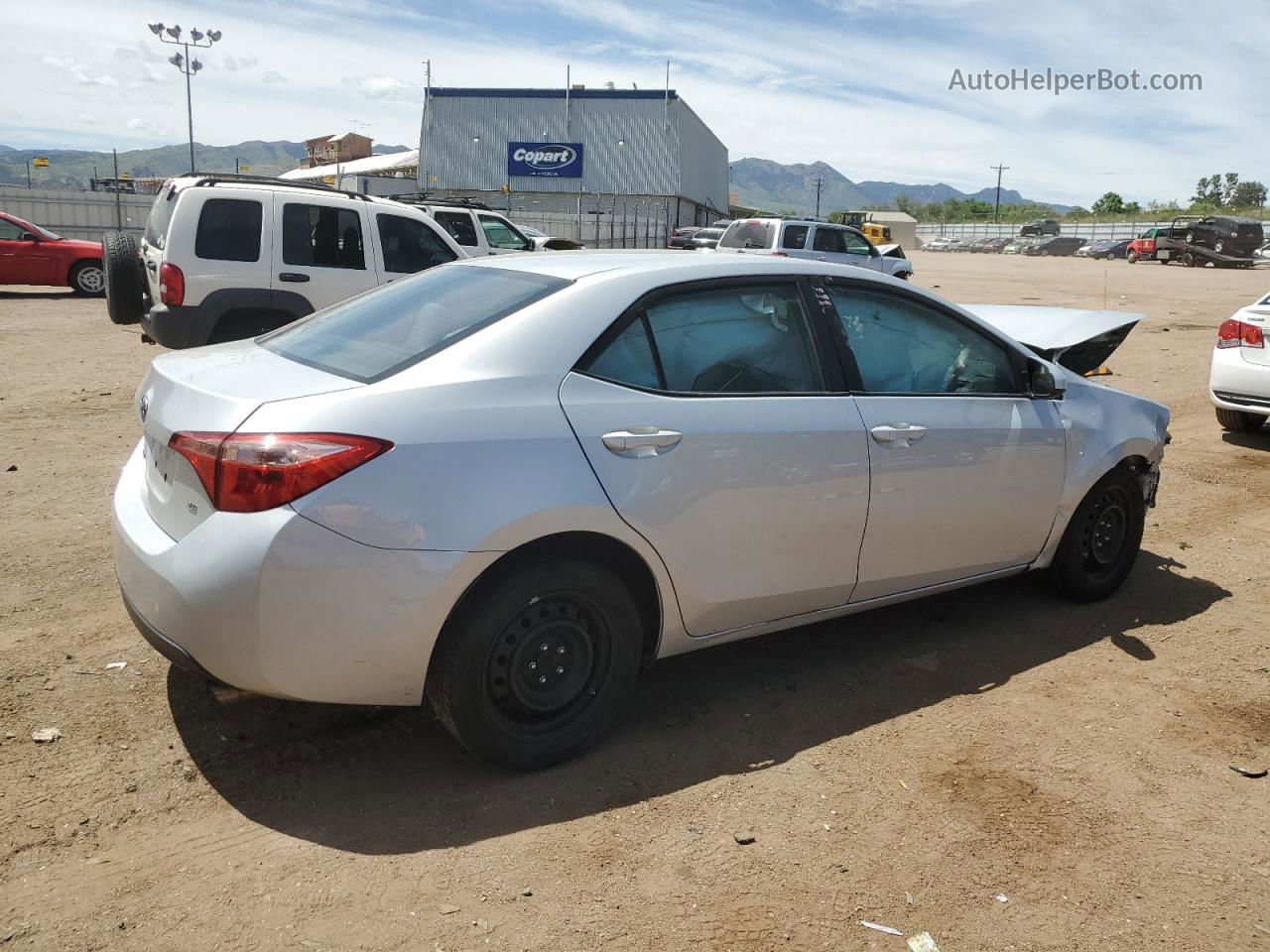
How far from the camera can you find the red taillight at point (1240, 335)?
858 cm

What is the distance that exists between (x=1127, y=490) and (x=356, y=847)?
389 centimetres

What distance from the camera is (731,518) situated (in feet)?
11.6

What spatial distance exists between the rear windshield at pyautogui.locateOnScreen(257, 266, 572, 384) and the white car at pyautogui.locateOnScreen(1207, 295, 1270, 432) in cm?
729

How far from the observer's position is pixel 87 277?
62.8 ft

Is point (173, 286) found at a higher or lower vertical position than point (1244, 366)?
higher

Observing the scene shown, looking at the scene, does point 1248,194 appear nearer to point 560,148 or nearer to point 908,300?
point 560,148

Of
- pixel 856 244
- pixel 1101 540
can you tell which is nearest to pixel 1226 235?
pixel 856 244

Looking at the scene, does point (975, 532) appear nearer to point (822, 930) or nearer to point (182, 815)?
point (822, 930)

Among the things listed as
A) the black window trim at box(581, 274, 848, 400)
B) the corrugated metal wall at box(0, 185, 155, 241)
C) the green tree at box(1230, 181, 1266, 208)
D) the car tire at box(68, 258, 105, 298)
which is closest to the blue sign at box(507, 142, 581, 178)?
the corrugated metal wall at box(0, 185, 155, 241)

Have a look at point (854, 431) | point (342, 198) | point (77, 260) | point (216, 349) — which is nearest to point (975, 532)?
point (854, 431)

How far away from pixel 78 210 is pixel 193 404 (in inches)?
1217

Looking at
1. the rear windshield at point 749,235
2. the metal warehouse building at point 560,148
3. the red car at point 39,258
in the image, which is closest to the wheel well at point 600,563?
the red car at point 39,258

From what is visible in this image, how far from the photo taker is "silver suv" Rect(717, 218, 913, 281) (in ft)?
68.1

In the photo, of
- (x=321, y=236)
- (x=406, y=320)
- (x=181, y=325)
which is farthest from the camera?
(x=321, y=236)
